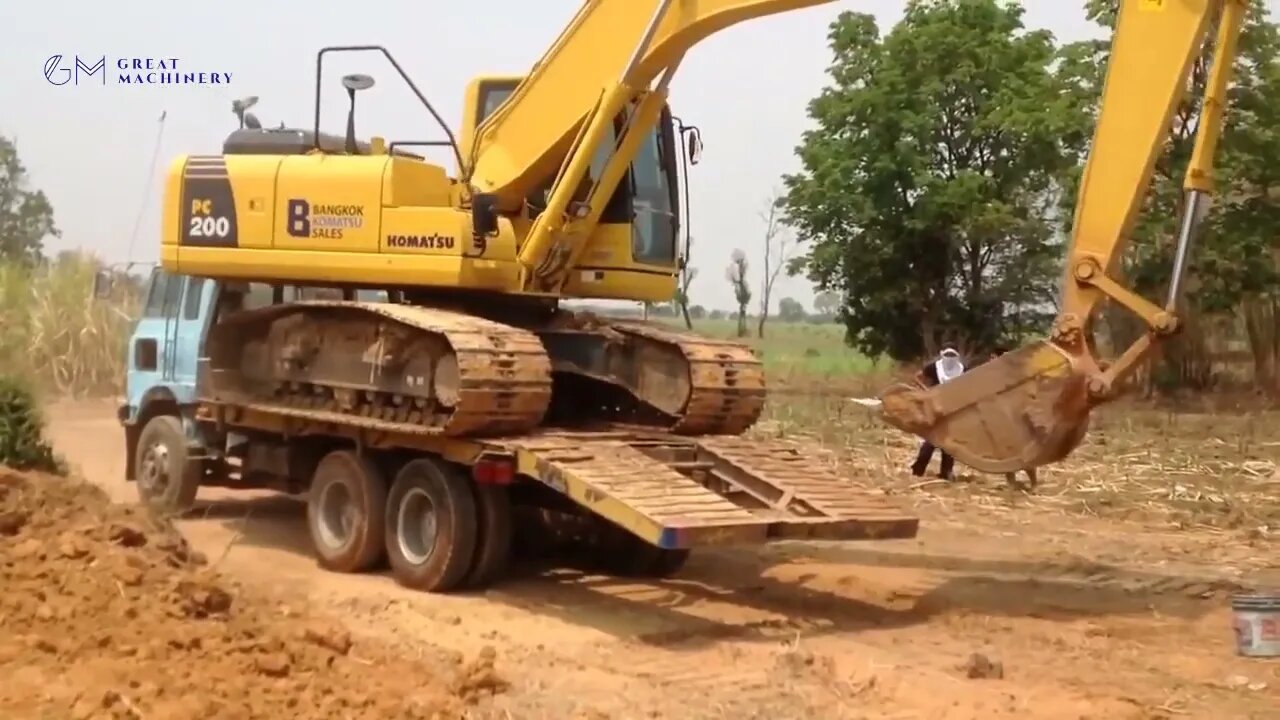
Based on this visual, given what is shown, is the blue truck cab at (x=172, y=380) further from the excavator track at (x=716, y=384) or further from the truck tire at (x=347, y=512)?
the excavator track at (x=716, y=384)

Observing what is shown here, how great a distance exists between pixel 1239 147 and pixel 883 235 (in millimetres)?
6791

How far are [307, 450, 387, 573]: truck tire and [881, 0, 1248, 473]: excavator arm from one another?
3834 millimetres

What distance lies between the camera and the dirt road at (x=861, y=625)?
7355 mm

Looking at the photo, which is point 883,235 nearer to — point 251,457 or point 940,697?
point 251,457

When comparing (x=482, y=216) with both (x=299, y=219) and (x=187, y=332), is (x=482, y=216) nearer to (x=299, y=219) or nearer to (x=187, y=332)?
(x=299, y=219)

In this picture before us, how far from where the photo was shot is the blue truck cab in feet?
40.3

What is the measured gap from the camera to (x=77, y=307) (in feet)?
78.8

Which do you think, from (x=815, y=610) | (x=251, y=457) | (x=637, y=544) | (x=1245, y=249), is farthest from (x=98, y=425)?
(x=1245, y=249)

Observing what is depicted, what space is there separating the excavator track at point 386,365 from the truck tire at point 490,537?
507mm

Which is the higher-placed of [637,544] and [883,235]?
[883,235]

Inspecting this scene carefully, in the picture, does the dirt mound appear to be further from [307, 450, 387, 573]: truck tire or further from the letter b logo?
the letter b logo

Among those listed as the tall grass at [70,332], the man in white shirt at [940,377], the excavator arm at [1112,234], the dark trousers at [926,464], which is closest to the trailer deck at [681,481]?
the excavator arm at [1112,234]

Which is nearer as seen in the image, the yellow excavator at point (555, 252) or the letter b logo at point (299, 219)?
the yellow excavator at point (555, 252)

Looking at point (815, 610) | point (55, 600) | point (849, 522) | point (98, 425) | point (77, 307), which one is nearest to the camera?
point (55, 600)
